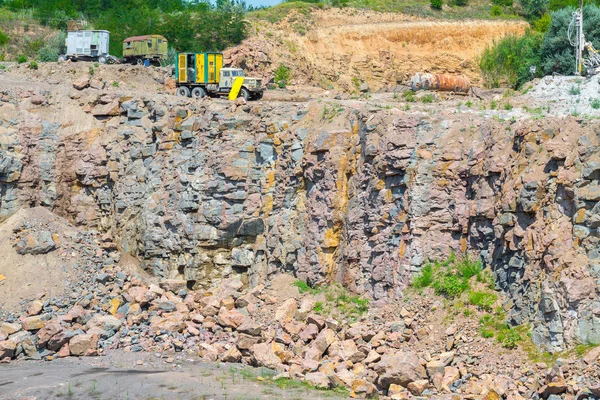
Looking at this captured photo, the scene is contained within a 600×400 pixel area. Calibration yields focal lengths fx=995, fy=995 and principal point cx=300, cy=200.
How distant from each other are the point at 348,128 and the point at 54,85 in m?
13.7

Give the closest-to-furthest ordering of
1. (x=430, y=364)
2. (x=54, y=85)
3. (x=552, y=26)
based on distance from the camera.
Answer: (x=430, y=364)
(x=54, y=85)
(x=552, y=26)

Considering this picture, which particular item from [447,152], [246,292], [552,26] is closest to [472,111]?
[447,152]

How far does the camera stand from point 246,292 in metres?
32.7

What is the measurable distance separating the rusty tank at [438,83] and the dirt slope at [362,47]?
7685 mm

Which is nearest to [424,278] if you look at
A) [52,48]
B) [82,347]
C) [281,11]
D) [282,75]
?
[82,347]

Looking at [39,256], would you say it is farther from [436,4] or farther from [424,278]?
[436,4]

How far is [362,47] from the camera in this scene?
Result: 49.5 metres

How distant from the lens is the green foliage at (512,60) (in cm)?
4269

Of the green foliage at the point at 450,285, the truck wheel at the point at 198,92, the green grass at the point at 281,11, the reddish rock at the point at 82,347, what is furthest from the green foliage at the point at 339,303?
the green grass at the point at 281,11

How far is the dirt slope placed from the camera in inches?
1844

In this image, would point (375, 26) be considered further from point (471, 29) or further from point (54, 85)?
point (54, 85)

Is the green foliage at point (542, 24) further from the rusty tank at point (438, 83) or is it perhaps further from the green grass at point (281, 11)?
the rusty tank at point (438, 83)

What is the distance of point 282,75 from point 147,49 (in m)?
6.74

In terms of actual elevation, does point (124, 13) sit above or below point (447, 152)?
above
